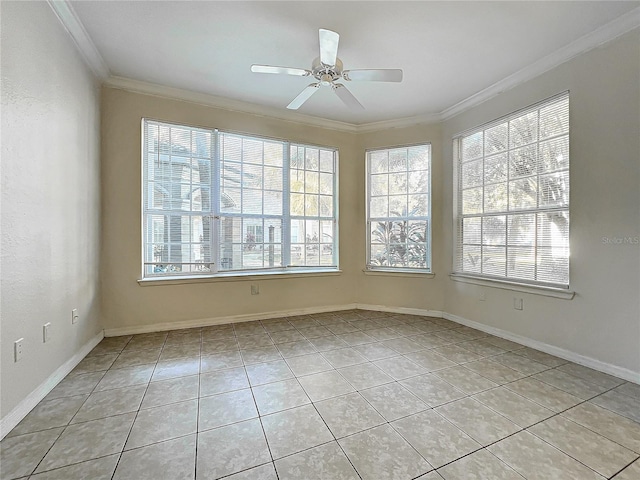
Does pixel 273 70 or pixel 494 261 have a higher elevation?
pixel 273 70

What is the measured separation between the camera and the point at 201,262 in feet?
11.0

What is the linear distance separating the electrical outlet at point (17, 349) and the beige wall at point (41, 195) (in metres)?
0.03

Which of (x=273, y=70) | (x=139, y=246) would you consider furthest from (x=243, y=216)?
(x=273, y=70)

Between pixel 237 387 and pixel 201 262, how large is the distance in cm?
178

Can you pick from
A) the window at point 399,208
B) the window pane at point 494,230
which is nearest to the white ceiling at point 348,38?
the window at point 399,208

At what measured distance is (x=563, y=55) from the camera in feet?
8.03

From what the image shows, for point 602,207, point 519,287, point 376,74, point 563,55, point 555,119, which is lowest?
point 519,287

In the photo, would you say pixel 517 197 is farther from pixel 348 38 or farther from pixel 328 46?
pixel 328 46

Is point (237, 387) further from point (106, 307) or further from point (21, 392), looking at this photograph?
point (106, 307)

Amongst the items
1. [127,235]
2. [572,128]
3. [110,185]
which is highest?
[572,128]

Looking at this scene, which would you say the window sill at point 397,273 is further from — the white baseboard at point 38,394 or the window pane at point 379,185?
the white baseboard at point 38,394

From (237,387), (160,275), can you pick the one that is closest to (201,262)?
(160,275)

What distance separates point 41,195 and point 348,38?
8.50 ft

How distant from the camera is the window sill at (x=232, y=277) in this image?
310 cm
